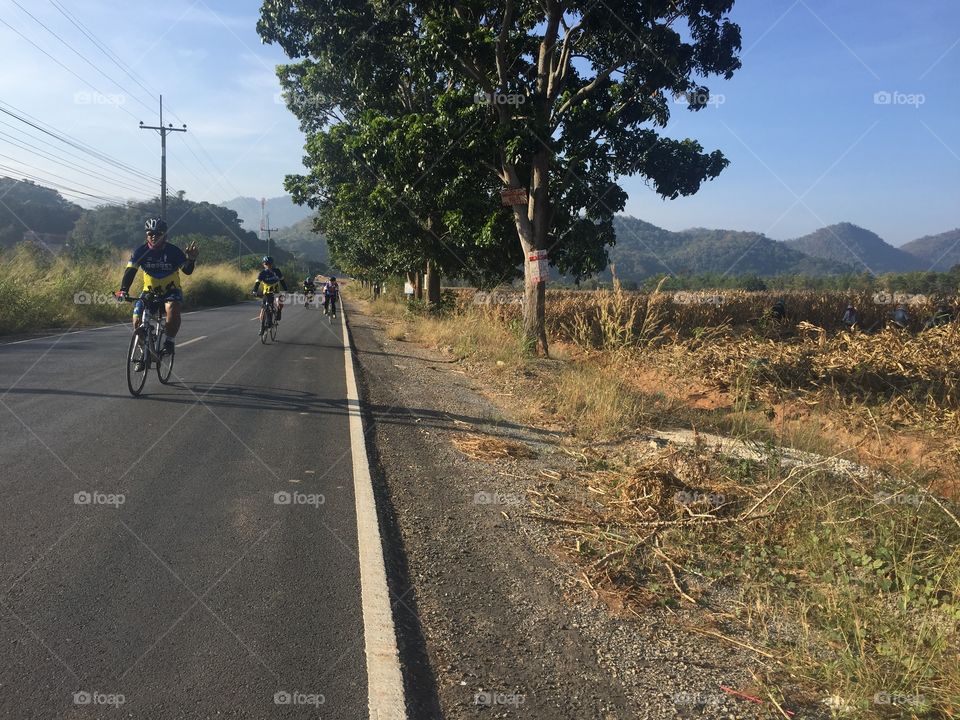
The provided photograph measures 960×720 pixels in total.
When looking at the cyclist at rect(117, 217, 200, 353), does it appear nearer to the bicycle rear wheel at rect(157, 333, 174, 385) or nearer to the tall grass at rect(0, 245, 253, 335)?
the bicycle rear wheel at rect(157, 333, 174, 385)

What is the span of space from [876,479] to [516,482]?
2.80m

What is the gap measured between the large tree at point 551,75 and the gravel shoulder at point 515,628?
9.10 m

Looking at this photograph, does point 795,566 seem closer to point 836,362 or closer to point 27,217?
point 836,362

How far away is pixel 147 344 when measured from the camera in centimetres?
873

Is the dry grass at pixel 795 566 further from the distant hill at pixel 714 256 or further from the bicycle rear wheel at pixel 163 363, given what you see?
the distant hill at pixel 714 256

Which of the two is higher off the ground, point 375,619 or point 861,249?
point 861,249

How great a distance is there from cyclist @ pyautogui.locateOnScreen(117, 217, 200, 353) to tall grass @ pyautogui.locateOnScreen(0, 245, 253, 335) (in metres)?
8.50

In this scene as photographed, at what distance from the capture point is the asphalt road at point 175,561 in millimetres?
2738

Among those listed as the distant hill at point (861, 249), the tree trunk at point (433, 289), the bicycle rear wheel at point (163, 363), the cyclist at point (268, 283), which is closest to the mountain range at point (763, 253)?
the distant hill at point (861, 249)

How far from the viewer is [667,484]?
201 inches

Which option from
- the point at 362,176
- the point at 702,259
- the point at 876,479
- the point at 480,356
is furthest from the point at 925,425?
the point at 702,259

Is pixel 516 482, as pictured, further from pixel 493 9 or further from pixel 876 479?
pixel 493 9

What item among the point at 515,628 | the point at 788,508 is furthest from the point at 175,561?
the point at 788,508

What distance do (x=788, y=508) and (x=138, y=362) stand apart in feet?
25.1
